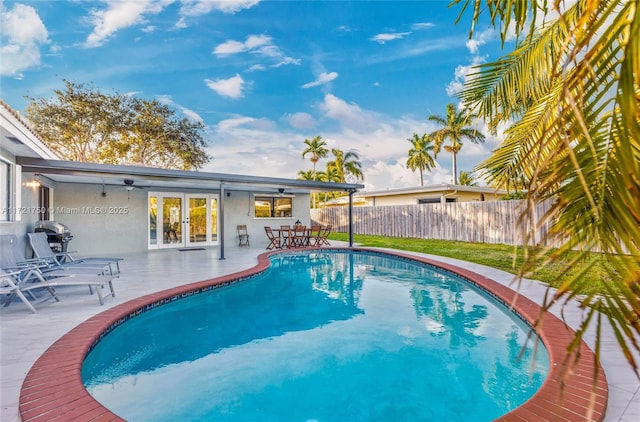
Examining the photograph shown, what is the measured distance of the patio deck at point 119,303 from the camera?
2.77m

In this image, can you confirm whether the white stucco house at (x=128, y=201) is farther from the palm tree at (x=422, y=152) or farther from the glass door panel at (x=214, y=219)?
the palm tree at (x=422, y=152)

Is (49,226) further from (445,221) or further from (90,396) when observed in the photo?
(445,221)

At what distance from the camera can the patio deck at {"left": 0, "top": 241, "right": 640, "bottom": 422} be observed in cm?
277

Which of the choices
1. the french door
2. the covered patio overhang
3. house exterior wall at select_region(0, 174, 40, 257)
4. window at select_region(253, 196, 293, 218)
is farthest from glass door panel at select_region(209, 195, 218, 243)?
house exterior wall at select_region(0, 174, 40, 257)

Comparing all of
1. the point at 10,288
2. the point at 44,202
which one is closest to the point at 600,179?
the point at 10,288

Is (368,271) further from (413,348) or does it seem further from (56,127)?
(56,127)

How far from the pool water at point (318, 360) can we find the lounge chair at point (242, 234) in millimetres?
8089

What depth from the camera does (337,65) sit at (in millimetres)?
16906

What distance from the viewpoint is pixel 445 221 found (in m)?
16.5

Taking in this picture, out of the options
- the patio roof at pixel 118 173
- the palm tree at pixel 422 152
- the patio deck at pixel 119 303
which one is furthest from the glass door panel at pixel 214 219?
the palm tree at pixel 422 152

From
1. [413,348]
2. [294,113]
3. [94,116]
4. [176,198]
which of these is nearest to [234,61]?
[294,113]

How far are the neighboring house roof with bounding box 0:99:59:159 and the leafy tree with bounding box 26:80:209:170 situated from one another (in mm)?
15855

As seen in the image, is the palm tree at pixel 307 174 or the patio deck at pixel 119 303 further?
the palm tree at pixel 307 174

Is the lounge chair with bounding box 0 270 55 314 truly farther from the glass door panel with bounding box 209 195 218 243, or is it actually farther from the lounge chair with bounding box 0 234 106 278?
the glass door panel with bounding box 209 195 218 243
